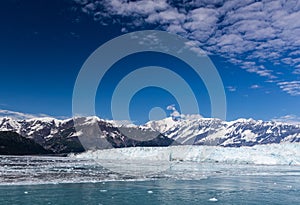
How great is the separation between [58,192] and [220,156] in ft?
221

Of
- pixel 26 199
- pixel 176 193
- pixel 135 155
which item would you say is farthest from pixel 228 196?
pixel 135 155

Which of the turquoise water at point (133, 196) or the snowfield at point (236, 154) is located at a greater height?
the snowfield at point (236, 154)

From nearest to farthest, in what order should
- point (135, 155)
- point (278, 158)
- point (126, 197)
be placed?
point (126, 197) < point (278, 158) < point (135, 155)

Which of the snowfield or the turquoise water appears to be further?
the snowfield

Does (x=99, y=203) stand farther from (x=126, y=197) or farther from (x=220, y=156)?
(x=220, y=156)

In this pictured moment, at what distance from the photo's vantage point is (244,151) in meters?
84.2

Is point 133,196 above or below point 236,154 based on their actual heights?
below

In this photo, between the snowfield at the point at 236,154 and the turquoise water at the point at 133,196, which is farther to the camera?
the snowfield at the point at 236,154

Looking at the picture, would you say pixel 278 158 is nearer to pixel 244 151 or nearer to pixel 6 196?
pixel 244 151

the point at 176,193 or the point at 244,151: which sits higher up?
the point at 244,151

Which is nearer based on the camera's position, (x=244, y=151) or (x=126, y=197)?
(x=126, y=197)

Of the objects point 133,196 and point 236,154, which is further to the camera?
point 236,154

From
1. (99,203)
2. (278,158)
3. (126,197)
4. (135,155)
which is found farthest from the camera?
(135,155)

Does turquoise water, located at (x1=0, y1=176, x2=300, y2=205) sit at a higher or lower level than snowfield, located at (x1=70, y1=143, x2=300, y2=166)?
lower
